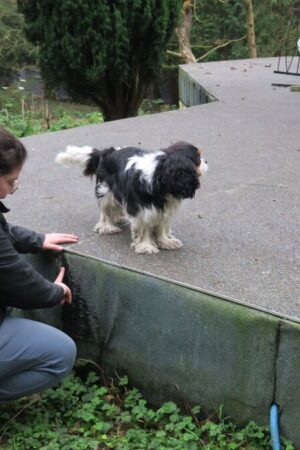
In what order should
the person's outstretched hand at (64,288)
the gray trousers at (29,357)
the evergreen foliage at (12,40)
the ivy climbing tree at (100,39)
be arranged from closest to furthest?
the gray trousers at (29,357), the person's outstretched hand at (64,288), the ivy climbing tree at (100,39), the evergreen foliage at (12,40)

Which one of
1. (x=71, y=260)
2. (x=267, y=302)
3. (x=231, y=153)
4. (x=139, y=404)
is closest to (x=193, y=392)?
(x=139, y=404)

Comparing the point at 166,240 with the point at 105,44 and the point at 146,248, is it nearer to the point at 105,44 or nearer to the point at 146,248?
the point at 146,248

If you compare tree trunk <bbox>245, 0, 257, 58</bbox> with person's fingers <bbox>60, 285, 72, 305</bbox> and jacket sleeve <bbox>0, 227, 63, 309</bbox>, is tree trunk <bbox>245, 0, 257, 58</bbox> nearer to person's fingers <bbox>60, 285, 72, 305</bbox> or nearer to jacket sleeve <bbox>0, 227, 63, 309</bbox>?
person's fingers <bbox>60, 285, 72, 305</bbox>

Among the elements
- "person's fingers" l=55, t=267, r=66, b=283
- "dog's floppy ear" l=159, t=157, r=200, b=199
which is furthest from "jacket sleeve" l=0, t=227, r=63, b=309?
"dog's floppy ear" l=159, t=157, r=200, b=199

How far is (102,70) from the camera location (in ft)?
30.8

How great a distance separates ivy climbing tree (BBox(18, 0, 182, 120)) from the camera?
30.0 ft

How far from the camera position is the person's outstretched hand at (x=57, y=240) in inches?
134

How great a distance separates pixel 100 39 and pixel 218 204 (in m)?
5.76

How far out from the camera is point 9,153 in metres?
2.54

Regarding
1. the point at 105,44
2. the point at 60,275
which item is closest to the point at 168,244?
the point at 60,275

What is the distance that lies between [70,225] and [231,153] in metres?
2.59

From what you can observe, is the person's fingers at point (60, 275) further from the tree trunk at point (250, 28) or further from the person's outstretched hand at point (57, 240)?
the tree trunk at point (250, 28)

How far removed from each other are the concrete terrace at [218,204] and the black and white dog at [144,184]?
122mm

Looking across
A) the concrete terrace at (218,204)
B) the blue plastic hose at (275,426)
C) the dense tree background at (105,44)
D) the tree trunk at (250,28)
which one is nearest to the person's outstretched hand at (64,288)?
the concrete terrace at (218,204)
